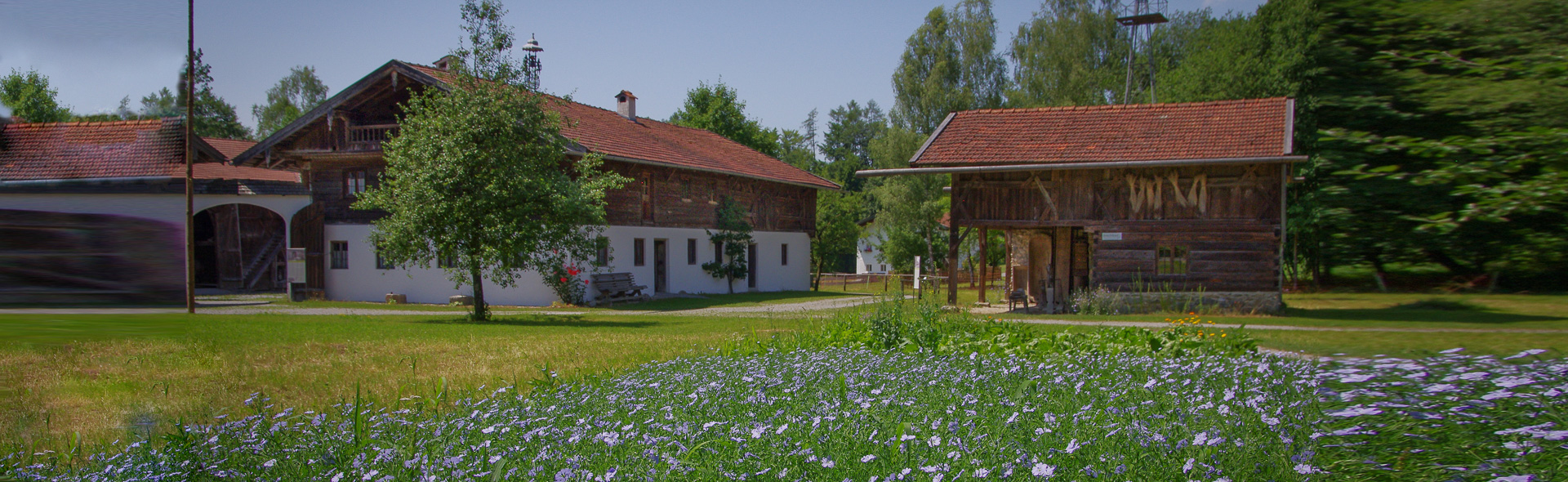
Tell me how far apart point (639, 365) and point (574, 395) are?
235 centimetres

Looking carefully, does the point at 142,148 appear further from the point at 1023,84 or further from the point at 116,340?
the point at 1023,84

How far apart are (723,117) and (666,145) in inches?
911

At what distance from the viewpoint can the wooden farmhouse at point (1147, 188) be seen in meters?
19.9

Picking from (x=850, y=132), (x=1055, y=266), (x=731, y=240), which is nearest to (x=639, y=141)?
(x=731, y=240)

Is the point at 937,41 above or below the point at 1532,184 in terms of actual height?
above

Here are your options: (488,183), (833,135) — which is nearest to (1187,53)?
(488,183)

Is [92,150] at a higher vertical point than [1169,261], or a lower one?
higher

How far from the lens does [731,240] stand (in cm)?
3197

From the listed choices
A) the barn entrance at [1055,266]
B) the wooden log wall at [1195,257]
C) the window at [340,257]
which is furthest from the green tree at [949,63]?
the window at [340,257]

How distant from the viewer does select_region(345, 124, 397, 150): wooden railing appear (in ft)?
85.7

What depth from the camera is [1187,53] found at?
38500mm

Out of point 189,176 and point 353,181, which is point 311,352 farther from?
point 353,181

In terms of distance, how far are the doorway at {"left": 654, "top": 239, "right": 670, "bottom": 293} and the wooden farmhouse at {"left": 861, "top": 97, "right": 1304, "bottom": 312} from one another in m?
9.79

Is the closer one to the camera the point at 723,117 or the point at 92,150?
the point at 92,150
